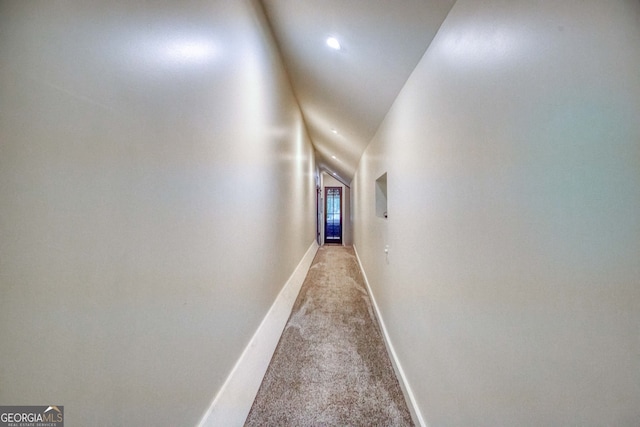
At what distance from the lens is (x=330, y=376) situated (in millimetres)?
1696

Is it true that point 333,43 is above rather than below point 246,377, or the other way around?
above

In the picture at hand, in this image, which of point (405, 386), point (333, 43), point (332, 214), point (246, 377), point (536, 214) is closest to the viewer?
point (536, 214)

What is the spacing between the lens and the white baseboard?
105 cm

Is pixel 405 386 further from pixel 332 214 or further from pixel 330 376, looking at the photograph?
pixel 332 214

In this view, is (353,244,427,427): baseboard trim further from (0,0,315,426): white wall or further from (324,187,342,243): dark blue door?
(324,187,342,243): dark blue door

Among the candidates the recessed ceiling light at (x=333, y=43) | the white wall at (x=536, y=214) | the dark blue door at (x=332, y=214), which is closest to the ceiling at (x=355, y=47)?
the recessed ceiling light at (x=333, y=43)

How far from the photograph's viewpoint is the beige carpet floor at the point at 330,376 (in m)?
1.36

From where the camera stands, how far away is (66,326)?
18.6 inches

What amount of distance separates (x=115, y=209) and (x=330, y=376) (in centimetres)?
177

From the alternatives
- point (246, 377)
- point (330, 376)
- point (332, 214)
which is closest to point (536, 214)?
point (246, 377)

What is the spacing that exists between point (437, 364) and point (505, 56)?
4.05ft

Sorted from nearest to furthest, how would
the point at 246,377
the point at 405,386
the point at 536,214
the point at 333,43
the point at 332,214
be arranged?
the point at 536,214 → the point at 246,377 → the point at 405,386 → the point at 333,43 → the point at 332,214

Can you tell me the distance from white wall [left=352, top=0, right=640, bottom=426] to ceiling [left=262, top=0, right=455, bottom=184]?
0.20 metres

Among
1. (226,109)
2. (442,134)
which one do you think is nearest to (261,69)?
(226,109)
